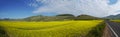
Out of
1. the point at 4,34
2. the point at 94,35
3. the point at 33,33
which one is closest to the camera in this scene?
the point at 4,34

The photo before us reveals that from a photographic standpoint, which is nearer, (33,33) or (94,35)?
(33,33)

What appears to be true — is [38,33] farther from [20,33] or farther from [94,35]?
[94,35]

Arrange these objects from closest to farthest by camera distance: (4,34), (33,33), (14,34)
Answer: (4,34) < (14,34) < (33,33)

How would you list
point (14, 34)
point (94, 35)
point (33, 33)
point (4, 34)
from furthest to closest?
point (94, 35)
point (33, 33)
point (14, 34)
point (4, 34)

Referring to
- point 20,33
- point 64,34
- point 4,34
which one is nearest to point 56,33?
point 64,34

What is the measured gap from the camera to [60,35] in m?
36.9

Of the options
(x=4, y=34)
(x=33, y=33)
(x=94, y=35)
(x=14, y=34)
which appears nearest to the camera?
(x=4, y=34)

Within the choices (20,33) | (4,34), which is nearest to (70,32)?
(20,33)

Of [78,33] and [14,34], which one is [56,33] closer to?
[78,33]

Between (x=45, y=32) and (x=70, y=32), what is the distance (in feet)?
10.4

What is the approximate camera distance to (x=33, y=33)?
123ft

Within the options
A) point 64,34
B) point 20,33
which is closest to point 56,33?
point 64,34

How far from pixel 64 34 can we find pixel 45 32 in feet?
7.91

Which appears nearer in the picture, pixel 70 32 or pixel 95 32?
pixel 70 32
